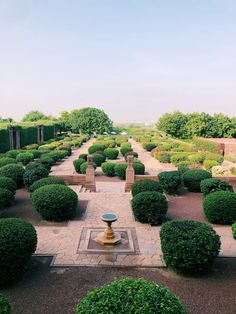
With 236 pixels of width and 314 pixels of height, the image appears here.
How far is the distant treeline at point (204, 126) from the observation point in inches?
2095

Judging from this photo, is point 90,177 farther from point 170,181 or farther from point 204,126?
point 204,126

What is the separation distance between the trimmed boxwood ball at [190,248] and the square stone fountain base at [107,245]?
4.14ft

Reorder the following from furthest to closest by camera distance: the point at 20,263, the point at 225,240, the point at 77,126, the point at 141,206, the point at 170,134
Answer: the point at 77,126 < the point at 170,134 < the point at 141,206 < the point at 225,240 < the point at 20,263

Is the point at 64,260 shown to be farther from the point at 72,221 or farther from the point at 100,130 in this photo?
the point at 100,130

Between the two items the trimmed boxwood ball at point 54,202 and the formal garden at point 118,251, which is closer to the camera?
the formal garden at point 118,251

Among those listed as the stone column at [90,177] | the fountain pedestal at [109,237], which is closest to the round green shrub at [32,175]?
the stone column at [90,177]

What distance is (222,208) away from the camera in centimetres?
889

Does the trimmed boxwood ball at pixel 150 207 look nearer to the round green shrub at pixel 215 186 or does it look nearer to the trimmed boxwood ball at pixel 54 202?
the trimmed boxwood ball at pixel 54 202

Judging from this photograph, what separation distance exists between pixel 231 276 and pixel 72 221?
16.2 ft

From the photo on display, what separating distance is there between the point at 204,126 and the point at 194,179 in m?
42.1

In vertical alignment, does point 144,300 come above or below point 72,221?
above

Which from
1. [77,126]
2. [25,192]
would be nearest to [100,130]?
[77,126]

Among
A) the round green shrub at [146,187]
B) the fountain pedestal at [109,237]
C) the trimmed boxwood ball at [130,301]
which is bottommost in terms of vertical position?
the fountain pedestal at [109,237]

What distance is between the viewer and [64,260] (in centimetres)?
669
